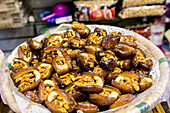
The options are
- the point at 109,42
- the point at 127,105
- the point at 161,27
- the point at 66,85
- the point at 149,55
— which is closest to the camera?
the point at 127,105

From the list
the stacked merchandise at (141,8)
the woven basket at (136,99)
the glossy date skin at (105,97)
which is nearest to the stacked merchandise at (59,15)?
the stacked merchandise at (141,8)

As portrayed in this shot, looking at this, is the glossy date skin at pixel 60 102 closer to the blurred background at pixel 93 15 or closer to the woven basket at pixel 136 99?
the woven basket at pixel 136 99

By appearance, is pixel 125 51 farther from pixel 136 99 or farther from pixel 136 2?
pixel 136 2

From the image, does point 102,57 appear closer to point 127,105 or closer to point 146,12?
point 127,105

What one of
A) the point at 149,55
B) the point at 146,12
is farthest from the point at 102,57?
the point at 146,12

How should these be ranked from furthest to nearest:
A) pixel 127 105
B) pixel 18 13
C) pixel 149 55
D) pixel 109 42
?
1. pixel 18 13
2. pixel 149 55
3. pixel 109 42
4. pixel 127 105

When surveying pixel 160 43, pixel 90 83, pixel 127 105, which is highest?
pixel 90 83

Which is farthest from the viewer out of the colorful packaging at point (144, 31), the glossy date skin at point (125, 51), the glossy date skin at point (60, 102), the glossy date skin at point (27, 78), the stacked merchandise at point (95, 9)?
the colorful packaging at point (144, 31)

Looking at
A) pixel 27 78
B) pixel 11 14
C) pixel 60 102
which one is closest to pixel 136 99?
pixel 60 102
